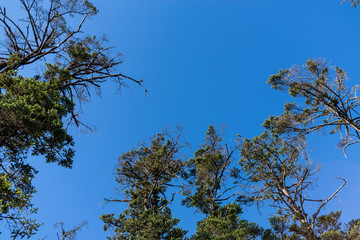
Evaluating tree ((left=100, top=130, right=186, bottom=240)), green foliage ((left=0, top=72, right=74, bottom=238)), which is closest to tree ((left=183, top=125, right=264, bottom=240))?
tree ((left=100, top=130, right=186, bottom=240))

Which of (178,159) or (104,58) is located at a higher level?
(104,58)

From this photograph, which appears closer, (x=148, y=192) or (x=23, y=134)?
(x=23, y=134)

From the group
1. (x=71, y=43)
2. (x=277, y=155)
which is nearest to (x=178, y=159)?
(x=277, y=155)

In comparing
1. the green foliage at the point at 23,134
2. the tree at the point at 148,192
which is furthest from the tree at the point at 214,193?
the green foliage at the point at 23,134

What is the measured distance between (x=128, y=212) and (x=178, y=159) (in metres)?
5.35

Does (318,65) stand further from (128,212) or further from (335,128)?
(128,212)

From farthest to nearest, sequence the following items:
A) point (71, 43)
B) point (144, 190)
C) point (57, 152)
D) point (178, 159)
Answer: point (178, 159)
point (144, 190)
point (71, 43)
point (57, 152)

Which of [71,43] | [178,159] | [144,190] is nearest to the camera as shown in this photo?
[71,43]

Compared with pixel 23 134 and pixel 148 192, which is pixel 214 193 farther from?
pixel 23 134

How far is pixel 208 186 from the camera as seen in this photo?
14.9 meters

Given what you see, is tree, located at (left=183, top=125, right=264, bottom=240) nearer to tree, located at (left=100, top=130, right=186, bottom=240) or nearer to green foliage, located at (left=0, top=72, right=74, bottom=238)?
tree, located at (left=100, top=130, right=186, bottom=240)

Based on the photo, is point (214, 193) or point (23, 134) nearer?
point (23, 134)

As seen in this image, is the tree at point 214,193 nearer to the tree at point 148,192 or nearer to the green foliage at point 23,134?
the tree at point 148,192

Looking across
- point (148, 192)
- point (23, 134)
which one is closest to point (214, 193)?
point (148, 192)
